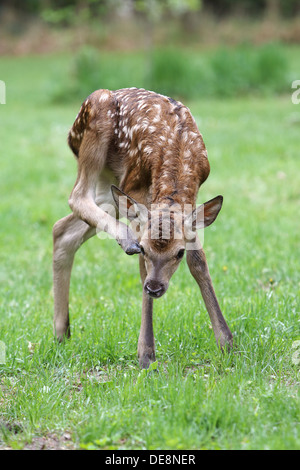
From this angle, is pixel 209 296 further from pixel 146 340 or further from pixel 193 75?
pixel 193 75

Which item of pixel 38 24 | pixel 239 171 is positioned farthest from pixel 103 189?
pixel 38 24

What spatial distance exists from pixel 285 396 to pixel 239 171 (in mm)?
7978

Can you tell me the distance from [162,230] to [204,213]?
0.36m

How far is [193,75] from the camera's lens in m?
21.0

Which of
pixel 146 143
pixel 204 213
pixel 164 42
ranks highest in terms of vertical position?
pixel 164 42

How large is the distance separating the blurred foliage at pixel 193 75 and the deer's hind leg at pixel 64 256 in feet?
49.9

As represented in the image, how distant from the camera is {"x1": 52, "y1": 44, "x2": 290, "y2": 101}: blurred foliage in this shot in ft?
67.9

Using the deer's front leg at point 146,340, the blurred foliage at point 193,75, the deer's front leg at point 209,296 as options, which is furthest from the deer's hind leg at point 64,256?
the blurred foliage at point 193,75

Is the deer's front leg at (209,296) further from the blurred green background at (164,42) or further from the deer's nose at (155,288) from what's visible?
the blurred green background at (164,42)

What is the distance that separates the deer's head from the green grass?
67 cm

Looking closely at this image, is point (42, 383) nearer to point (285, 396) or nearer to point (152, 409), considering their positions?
point (152, 409)

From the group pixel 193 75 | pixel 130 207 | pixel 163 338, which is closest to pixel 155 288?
pixel 130 207

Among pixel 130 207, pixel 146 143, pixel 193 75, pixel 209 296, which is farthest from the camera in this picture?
pixel 193 75
